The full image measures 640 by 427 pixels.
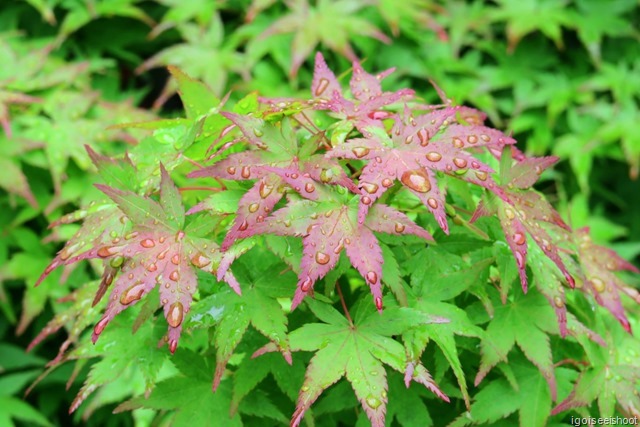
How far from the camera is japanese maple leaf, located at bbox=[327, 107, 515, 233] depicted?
→ 0.95 metres

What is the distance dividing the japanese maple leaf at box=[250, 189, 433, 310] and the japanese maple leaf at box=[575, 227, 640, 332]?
420 mm

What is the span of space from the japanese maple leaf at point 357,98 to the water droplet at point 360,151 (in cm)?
7

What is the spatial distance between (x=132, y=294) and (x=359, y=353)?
13.0 inches

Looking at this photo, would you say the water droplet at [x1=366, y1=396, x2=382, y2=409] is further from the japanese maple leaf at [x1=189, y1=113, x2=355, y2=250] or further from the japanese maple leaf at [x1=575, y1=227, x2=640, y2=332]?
the japanese maple leaf at [x1=575, y1=227, x2=640, y2=332]

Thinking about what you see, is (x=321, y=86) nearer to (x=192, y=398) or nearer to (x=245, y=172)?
(x=245, y=172)

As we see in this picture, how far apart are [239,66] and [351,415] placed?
1.65m

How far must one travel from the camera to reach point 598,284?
1.21m

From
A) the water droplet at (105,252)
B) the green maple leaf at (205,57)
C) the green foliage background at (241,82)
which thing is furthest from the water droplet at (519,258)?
the green maple leaf at (205,57)

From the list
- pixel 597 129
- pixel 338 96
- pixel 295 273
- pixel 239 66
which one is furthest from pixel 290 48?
pixel 295 273

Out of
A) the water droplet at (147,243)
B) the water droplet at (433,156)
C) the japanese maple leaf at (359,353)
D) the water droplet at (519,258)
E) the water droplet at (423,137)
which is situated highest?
the water droplet at (423,137)

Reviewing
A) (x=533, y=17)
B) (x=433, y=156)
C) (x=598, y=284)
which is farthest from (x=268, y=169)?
(x=533, y=17)

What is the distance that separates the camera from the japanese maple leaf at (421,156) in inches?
37.5

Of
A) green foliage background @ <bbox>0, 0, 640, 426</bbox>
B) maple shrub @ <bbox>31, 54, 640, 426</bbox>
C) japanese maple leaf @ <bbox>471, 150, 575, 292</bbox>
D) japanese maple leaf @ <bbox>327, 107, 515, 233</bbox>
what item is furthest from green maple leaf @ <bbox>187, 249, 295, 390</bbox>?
green foliage background @ <bbox>0, 0, 640, 426</bbox>

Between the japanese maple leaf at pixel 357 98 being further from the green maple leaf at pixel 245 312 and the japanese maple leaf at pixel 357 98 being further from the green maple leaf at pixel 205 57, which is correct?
the green maple leaf at pixel 205 57
